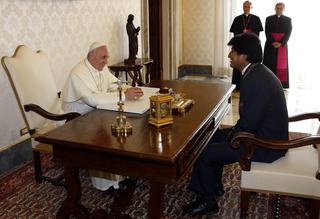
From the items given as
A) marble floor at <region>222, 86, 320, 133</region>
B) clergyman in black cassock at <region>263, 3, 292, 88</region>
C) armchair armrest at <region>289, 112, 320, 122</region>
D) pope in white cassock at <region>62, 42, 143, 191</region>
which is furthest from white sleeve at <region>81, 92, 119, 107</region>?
clergyman in black cassock at <region>263, 3, 292, 88</region>

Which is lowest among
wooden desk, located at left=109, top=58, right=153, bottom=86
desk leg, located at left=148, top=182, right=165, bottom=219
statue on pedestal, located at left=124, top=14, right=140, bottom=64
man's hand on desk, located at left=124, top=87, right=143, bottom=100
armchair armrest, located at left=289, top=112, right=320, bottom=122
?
desk leg, located at left=148, top=182, right=165, bottom=219

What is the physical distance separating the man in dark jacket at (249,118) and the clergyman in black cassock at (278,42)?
4.33 meters

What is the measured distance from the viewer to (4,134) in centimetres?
346

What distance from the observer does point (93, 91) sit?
9.23 feet

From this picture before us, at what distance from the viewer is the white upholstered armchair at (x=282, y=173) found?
219cm

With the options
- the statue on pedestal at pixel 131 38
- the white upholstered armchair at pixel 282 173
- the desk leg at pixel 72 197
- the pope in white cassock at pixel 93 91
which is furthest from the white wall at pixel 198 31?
the desk leg at pixel 72 197

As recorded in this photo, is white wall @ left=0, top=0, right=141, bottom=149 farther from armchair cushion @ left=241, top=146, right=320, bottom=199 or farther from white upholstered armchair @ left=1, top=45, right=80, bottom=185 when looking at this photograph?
armchair cushion @ left=241, top=146, right=320, bottom=199

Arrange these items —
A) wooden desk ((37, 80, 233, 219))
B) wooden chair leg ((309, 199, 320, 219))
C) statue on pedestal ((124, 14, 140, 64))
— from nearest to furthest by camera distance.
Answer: wooden desk ((37, 80, 233, 219)) → wooden chair leg ((309, 199, 320, 219)) → statue on pedestal ((124, 14, 140, 64))

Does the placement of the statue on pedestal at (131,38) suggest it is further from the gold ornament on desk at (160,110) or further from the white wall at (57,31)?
the gold ornament on desk at (160,110)

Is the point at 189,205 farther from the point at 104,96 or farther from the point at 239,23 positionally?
the point at 239,23

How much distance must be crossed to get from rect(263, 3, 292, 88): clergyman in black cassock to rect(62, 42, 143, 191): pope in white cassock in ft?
14.4

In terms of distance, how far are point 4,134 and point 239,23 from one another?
489 centimetres

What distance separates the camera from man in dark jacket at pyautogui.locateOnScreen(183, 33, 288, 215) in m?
2.35

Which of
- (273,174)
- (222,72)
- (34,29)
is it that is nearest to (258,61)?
(273,174)
